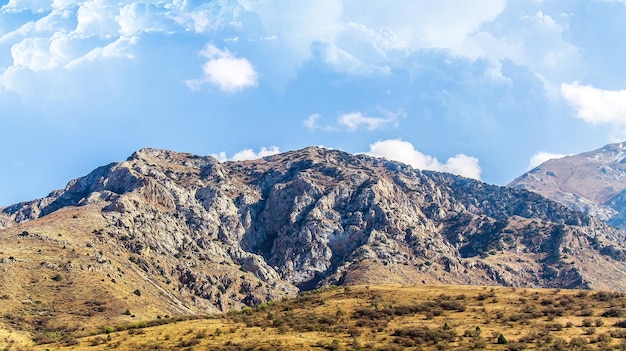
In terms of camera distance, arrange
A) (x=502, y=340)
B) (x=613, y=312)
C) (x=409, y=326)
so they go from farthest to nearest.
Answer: (x=409, y=326) → (x=613, y=312) → (x=502, y=340)

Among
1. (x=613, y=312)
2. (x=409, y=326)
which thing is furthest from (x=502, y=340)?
(x=613, y=312)

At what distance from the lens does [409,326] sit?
64562 mm

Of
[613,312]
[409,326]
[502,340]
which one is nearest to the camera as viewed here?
[502,340]

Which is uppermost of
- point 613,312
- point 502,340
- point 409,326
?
point 409,326

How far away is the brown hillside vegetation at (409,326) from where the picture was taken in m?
55.3

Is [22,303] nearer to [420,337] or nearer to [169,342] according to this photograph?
[169,342]

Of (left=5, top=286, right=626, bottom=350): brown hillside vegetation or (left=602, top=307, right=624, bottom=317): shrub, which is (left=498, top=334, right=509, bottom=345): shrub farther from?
(left=602, top=307, right=624, bottom=317): shrub

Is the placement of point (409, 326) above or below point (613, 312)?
above

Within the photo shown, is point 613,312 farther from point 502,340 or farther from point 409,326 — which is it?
point 409,326

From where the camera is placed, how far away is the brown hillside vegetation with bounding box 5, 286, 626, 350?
55.3 meters

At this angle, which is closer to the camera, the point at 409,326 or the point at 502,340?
the point at 502,340

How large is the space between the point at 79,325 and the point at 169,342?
7505 cm

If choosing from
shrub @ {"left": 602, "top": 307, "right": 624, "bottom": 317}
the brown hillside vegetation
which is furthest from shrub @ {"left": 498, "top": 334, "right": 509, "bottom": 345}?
shrub @ {"left": 602, "top": 307, "right": 624, "bottom": 317}

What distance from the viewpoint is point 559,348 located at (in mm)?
49531
